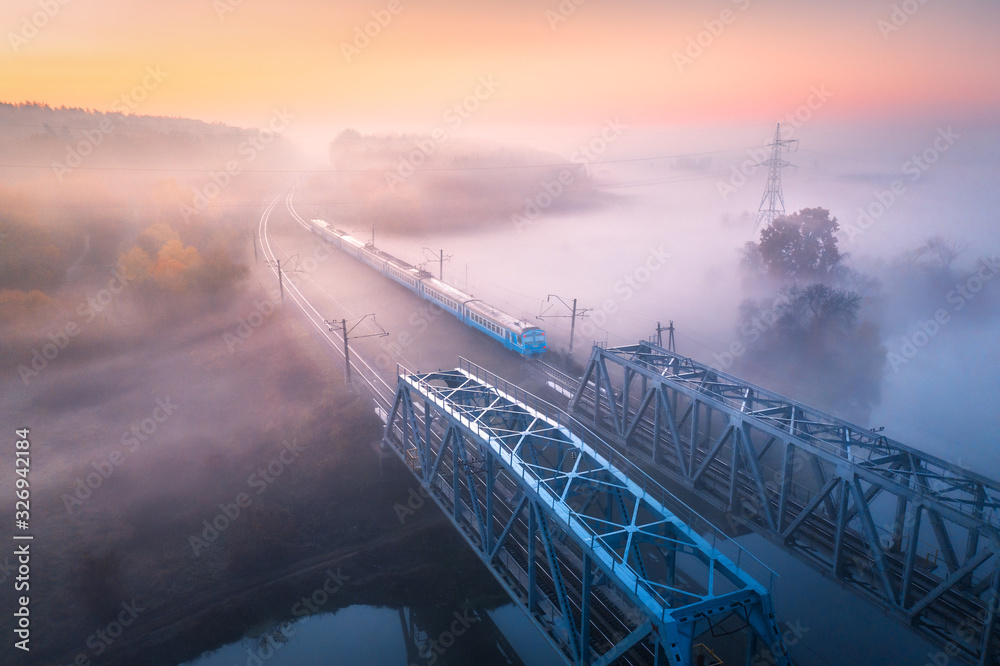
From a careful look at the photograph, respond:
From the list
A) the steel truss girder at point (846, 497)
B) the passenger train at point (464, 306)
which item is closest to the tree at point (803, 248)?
the passenger train at point (464, 306)

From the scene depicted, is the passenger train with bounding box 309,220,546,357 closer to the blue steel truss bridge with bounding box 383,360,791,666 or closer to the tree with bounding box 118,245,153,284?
the blue steel truss bridge with bounding box 383,360,791,666

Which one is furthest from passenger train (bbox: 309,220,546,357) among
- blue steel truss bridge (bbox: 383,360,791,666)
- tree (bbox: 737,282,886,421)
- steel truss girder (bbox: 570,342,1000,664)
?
tree (bbox: 737,282,886,421)

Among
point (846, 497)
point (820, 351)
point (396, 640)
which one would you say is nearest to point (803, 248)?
point (820, 351)

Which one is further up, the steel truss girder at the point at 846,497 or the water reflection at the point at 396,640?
the steel truss girder at the point at 846,497

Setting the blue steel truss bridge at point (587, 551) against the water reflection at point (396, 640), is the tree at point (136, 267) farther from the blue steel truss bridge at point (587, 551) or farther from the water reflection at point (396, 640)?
the water reflection at point (396, 640)

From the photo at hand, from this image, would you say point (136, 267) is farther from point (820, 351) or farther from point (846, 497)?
point (820, 351)

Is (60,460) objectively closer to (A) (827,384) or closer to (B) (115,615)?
(B) (115,615)
